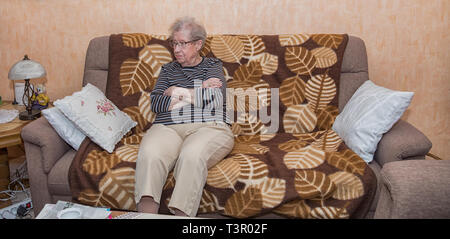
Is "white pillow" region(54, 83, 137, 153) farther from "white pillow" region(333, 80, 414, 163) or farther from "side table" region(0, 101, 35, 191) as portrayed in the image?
"white pillow" region(333, 80, 414, 163)

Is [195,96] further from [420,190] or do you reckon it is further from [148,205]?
[420,190]

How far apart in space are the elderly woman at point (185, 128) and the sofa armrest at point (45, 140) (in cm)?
44

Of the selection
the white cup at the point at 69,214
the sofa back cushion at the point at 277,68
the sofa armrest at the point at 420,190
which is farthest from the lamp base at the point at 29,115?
the sofa armrest at the point at 420,190

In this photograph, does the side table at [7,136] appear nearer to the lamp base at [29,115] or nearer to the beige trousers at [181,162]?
the lamp base at [29,115]

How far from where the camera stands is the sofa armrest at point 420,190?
3.86 ft

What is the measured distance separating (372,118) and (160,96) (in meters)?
1.09

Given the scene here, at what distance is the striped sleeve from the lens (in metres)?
1.93

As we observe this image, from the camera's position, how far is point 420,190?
1197 mm

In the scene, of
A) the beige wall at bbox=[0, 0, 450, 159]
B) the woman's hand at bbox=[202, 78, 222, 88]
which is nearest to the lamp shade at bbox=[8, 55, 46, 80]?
the beige wall at bbox=[0, 0, 450, 159]

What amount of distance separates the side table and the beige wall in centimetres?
41

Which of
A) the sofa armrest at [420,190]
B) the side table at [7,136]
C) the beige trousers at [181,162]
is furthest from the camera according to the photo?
the side table at [7,136]

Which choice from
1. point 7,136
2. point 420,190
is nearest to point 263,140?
point 420,190

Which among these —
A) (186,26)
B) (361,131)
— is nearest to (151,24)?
(186,26)
